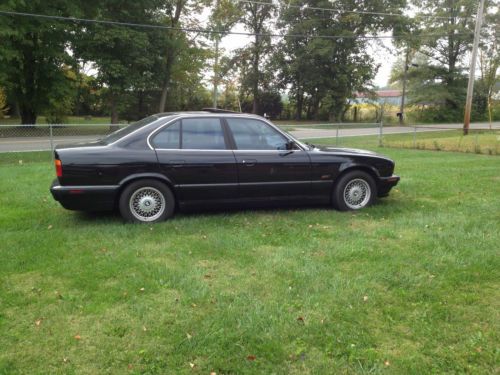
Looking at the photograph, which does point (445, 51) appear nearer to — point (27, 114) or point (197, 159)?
point (27, 114)

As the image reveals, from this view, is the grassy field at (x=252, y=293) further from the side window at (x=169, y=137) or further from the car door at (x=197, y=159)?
the side window at (x=169, y=137)

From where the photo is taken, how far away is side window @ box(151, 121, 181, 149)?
586 centimetres

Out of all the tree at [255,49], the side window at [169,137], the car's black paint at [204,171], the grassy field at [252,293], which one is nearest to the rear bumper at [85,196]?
the car's black paint at [204,171]

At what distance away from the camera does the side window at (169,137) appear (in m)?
5.86

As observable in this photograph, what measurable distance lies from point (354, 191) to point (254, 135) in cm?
180

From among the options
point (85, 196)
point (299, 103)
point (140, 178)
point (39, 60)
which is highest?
point (39, 60)

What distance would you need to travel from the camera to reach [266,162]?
6137mm

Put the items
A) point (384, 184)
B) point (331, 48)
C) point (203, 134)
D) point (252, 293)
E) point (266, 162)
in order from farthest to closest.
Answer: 1. point (331, 48)
2. point (384, 184)
3. point (266, 162)
4. point (203, 134)
5. point (252, 293)

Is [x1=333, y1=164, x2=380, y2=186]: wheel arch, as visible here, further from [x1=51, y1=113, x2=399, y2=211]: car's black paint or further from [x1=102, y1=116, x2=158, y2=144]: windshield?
[x1=102, y1=116, x2=158, y2=144]: windshield

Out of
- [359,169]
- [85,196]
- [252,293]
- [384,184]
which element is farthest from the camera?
[384,184]

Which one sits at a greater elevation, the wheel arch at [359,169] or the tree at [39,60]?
the tree at [39,60]

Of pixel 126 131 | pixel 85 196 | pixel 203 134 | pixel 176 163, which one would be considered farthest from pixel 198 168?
pixel 85 196

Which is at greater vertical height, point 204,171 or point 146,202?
point 204,171

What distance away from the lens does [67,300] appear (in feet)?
11.9
